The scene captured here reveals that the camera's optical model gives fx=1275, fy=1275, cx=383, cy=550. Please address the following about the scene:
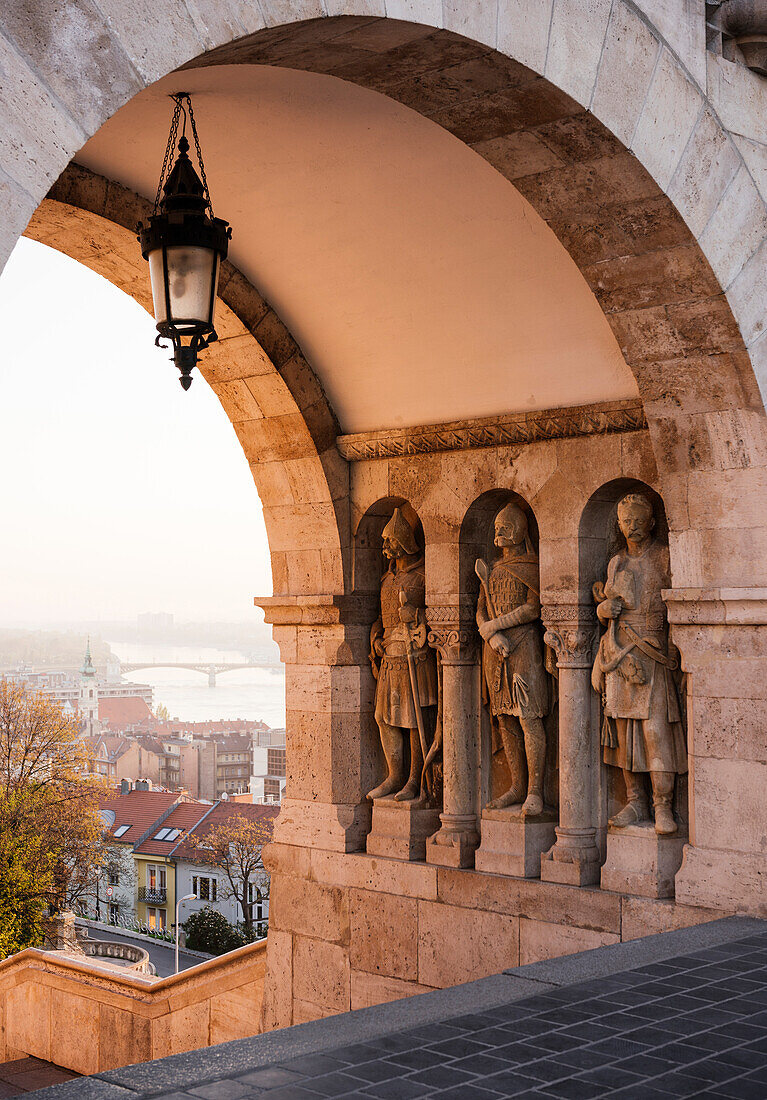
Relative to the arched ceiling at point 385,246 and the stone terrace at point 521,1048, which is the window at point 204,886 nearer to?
the arched ceiling at point 385,246

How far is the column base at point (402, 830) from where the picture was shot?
6.13 m

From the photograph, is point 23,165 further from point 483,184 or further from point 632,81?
point 483,184

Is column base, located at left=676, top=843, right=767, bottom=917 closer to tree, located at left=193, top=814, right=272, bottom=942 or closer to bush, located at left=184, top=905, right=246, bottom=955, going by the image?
tree, located at left=193, top=814, right=272, bottom=942

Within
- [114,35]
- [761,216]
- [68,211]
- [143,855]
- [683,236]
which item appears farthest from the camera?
[143,855]

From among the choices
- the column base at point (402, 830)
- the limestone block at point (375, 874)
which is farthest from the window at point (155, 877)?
the column base at point (402, 830)

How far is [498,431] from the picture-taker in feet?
19.1

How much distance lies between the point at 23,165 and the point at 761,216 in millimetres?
3233

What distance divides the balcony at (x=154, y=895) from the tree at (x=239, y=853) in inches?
83.8

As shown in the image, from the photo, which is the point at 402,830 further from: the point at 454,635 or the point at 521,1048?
the point at 521,1048

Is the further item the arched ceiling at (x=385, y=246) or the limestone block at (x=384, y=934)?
the limestone block at (x=384, y=934)

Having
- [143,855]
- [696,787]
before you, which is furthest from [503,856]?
[143,855]

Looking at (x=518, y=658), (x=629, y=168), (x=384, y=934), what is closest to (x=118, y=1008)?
(x=384, y=934)

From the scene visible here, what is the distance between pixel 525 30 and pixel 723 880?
3163mm

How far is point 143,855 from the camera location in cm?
2688
